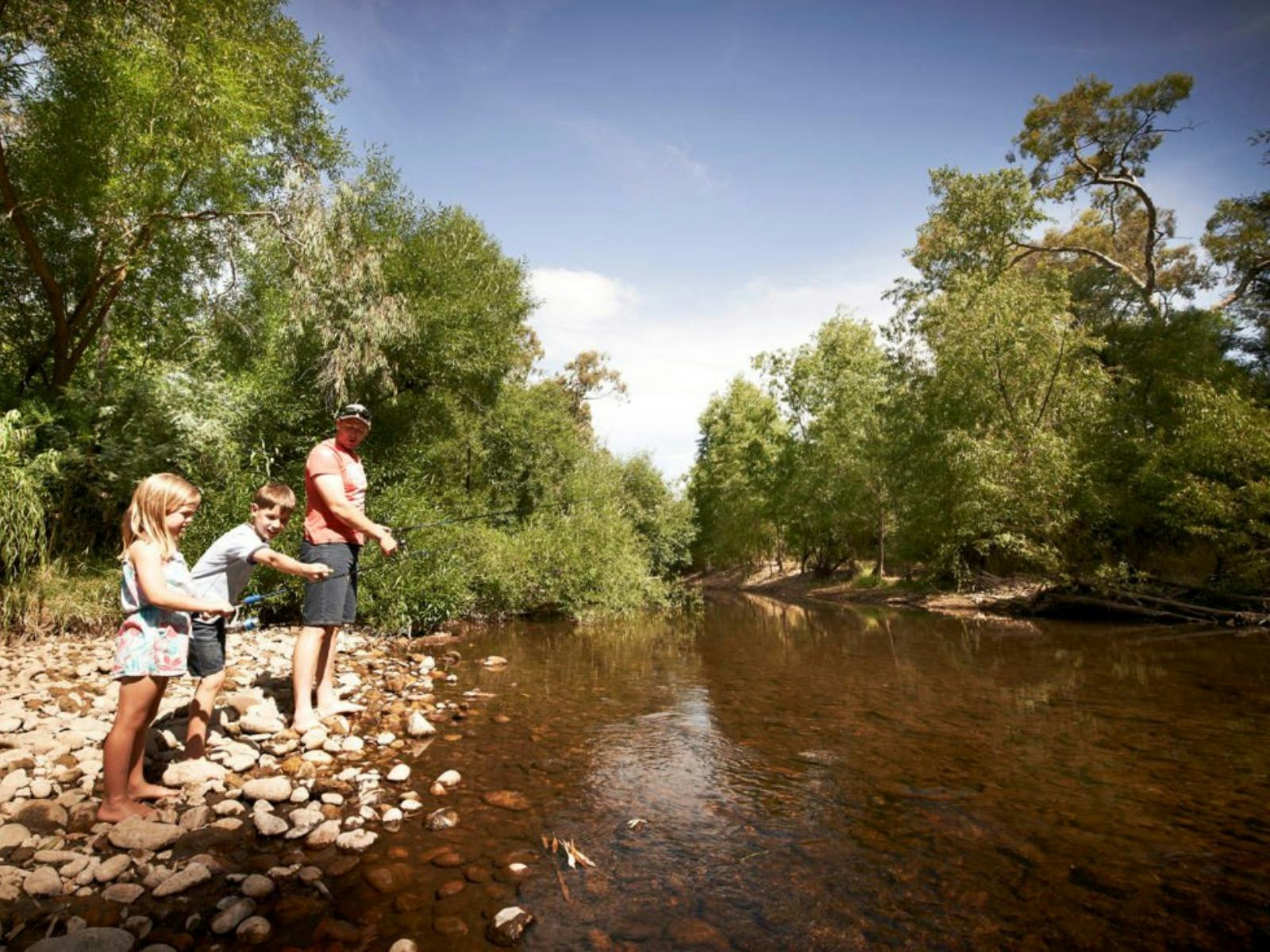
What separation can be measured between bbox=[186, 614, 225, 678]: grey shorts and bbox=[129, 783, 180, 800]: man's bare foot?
0.68 m

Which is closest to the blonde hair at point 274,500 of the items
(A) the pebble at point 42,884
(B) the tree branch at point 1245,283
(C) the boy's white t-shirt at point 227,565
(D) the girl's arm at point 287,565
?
(C) the boy's white t-shirt at point 227,565

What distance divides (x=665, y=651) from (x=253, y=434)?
8606 millimetres

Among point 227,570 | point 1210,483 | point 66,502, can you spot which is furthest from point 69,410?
point 1210,483

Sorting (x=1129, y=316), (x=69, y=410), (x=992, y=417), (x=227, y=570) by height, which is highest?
(x=1129, y=316)

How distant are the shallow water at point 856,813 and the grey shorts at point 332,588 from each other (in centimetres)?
133

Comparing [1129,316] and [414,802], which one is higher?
[1129,316]

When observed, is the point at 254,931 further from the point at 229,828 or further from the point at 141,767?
the point at 141,767

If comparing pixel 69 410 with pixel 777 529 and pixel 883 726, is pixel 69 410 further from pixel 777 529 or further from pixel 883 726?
pixel 777 529

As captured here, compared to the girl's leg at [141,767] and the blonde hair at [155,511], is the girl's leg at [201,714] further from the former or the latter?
the blonde hair at [155,511]

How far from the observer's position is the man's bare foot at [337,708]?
16.5 ft

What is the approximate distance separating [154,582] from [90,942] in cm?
170

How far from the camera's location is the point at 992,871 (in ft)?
10.2

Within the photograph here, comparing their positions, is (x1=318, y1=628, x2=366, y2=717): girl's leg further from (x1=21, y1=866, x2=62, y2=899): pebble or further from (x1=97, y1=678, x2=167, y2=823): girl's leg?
(x1=21, y1=866, x2=62, y2=899): pebble

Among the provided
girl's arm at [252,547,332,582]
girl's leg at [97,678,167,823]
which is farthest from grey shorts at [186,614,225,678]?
girl's leg at [97,678,167,823]
